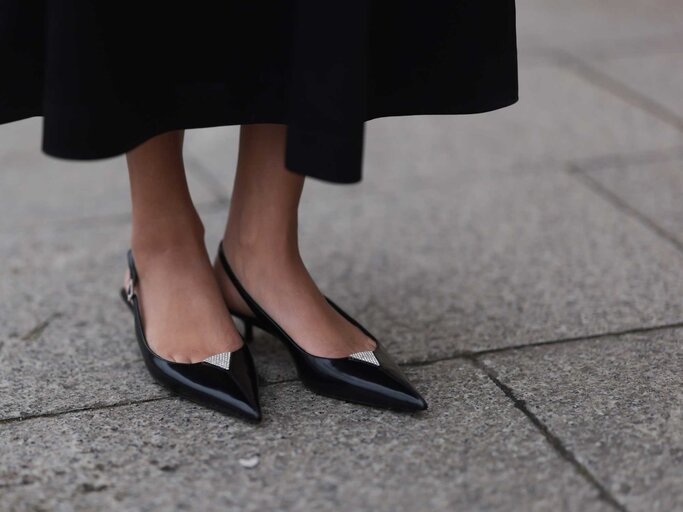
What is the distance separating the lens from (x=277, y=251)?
1.65 meters

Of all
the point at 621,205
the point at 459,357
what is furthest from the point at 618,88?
the point at 459,357

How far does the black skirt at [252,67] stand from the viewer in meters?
1.29

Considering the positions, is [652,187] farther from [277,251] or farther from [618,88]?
[277,251]

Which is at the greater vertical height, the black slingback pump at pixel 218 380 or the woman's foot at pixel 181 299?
the woman's foot at pixel 181 299

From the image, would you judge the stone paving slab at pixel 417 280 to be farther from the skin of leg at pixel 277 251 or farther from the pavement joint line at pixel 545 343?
the skin of leg at pixel 277 251

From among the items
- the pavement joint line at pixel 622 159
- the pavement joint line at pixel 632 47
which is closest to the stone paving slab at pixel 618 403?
the pavement joint line at pixel 622 159

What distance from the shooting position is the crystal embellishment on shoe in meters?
1.58

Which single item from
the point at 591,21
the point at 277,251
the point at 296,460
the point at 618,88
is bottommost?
the point at 296,460

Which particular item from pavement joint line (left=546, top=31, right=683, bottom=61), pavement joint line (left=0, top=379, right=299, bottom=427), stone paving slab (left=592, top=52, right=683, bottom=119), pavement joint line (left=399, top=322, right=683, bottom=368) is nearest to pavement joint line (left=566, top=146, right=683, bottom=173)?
stone paving slab (left=592, top=52, right=683, bottom=119)

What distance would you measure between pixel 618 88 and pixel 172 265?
91.2 inches

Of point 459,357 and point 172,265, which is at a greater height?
point 172,265

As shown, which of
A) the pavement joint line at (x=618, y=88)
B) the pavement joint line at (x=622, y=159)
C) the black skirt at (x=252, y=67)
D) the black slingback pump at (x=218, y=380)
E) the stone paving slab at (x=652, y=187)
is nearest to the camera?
the black skirt at (x=252, y=67)

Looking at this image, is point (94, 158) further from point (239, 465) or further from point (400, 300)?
point (400, 300)

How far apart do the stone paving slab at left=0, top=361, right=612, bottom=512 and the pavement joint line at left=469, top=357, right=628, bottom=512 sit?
13mm
